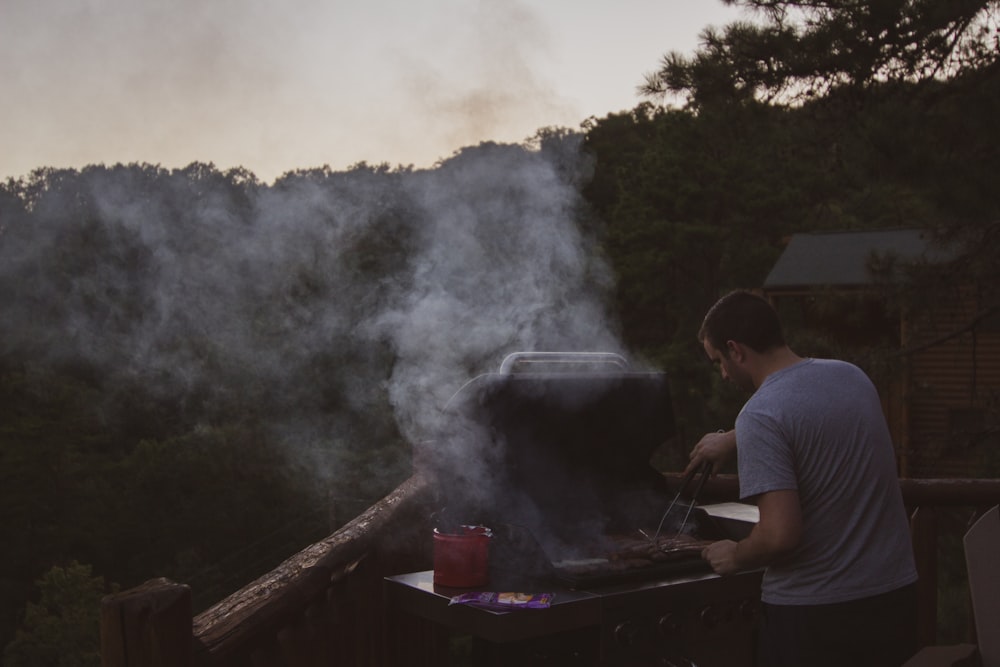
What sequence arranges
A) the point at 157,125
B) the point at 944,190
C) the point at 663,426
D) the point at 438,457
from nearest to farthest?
1. the point at 438,457
2. the point at 663,426
3. the point at 157,125
4. the point at 944,190

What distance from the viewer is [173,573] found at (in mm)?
27516

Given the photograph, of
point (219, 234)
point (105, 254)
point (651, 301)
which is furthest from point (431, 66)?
point (651, 301)

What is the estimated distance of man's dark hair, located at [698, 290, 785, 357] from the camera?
2.28 m

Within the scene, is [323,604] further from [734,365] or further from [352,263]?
[352,263]

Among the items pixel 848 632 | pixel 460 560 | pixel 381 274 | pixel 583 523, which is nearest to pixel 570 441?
pixel 583 523

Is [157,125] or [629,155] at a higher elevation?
[629,155]

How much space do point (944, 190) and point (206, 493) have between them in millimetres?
26812

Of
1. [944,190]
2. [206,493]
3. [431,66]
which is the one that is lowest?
[206,493]

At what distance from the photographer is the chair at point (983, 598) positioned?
2.15 meters

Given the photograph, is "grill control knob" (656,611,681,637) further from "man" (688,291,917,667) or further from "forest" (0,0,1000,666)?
"forest" (0,0,1000,666)

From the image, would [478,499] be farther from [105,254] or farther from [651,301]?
[651,301]

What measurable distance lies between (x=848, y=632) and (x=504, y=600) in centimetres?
85

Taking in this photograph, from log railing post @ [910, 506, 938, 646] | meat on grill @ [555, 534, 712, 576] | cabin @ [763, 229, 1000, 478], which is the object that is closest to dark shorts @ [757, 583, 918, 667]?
meat on grill @ [555, 534, 712, 576]

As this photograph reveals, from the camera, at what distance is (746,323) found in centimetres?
228
